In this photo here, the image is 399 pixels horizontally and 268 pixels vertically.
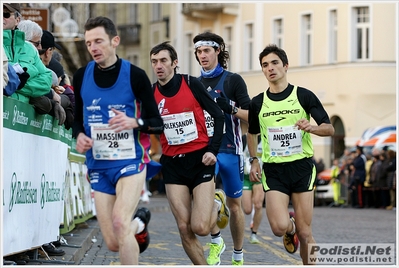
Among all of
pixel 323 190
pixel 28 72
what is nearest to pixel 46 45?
pixel 28 72

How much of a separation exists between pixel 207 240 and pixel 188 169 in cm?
649

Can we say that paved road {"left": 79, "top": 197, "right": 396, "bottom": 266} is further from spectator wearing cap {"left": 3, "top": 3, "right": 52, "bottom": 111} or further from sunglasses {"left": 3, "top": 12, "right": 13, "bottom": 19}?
sunglasses {"left": 3, "top": 12, "right": 13, "bottom": 19}

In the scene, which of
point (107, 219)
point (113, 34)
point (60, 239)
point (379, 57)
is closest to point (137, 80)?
point (113, 34)

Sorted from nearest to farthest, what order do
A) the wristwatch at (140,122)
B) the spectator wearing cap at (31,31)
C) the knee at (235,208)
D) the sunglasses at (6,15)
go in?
the wristwatch at (140,122), the sunglasses at (6,15), the knee at (235,208), the spectator wearing cap at (31,31)

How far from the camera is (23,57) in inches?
419

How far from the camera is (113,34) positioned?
28.0 ft

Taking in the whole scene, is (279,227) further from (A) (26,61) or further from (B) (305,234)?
(A) (26,61)

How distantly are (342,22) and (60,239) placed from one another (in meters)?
33.6

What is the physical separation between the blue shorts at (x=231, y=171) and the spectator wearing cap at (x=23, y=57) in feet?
6.61

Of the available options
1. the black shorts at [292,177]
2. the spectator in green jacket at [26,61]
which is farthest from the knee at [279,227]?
the spectator in green jacket at [26,61]

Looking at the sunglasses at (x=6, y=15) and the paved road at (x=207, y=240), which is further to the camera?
the paved road at (x=207, y=240)

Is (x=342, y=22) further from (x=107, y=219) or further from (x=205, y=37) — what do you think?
(x=107, y=219)

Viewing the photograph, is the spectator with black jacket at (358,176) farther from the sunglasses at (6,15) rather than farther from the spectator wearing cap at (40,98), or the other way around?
the sunglasses at (6,15)

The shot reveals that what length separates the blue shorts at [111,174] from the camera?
854 cm
